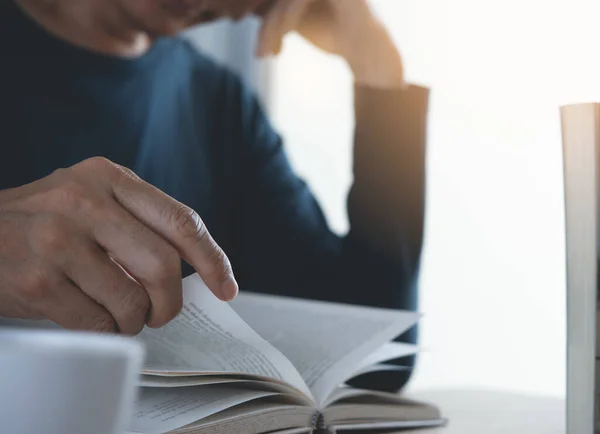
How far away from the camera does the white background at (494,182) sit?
1678 millimetres

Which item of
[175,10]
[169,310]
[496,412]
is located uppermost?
[175,10]

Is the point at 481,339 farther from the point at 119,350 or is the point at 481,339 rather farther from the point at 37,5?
the point at 119,350

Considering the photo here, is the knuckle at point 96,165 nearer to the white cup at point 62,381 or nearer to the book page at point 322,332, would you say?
the book page at point 322,332

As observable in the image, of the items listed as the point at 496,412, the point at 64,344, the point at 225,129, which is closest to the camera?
the point at 64,344

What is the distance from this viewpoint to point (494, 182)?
5.65ft

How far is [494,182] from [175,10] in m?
0.75

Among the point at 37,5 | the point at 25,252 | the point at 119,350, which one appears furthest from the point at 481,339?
the point at 119,350

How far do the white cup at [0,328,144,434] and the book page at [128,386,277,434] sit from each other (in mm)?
252

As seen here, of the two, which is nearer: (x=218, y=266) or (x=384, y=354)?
Result: (x=218, y=266)

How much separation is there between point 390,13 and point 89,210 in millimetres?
1336

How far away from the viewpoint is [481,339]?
1.74 meters

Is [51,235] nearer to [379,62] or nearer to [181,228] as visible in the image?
[181,228]

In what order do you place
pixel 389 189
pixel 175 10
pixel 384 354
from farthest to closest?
pixel 175 10 < pixel 389 189 < pixel 384 354

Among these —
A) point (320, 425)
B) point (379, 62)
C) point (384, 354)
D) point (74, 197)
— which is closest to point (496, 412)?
point (384, 354)
